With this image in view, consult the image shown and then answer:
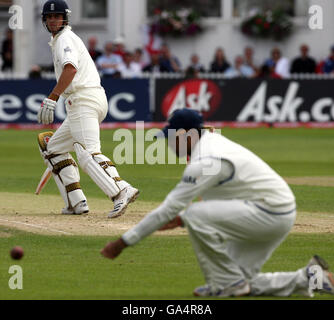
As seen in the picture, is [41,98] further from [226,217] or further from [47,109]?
[226,217]

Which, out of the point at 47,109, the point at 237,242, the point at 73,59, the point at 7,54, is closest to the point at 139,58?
the point at 7,54

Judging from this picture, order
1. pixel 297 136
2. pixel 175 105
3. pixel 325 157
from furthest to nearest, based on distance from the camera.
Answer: pixel 175 105 < pixel 297 136 < pixel 325 157

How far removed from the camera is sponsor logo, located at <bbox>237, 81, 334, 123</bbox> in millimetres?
23516

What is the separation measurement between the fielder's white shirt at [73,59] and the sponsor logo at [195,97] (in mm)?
13241

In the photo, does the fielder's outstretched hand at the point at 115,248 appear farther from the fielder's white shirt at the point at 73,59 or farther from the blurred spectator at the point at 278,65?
the blurred spectator at the point at 278,65

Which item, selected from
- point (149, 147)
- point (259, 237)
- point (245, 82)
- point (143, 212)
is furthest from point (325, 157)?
Answer: point (259, 237)

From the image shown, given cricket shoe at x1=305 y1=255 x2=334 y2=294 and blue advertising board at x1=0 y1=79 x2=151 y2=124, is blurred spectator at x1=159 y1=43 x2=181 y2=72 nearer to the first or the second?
blue advertising board at x1=0 y1=79 x2=151 y2=124

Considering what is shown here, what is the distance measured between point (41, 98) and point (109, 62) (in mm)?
2460

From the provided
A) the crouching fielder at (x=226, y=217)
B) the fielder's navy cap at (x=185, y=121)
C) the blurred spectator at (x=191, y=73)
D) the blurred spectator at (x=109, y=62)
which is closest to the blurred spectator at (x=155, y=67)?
the blurred spectator at (x=109, y=62)

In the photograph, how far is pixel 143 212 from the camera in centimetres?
1091

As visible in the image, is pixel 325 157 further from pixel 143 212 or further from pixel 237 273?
pixel 237 273

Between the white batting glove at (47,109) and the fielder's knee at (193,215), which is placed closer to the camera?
the fielder's knee at (193,215)

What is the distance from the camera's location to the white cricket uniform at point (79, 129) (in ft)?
33.2
